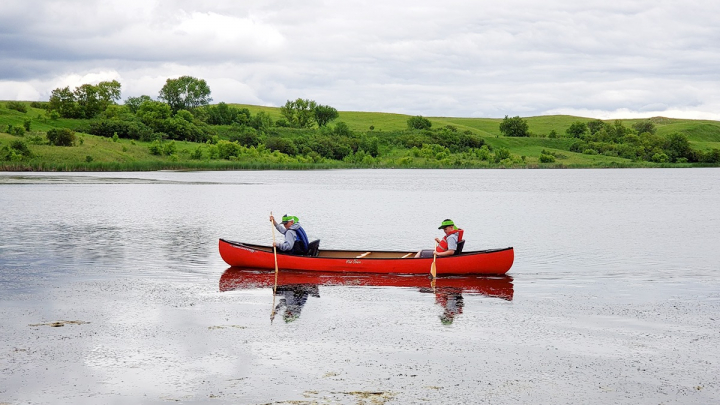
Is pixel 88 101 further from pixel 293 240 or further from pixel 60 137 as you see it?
pixel 293 240

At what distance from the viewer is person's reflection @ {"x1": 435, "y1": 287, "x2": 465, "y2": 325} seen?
61.9 feet

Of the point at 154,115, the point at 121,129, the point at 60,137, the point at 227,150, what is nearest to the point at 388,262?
the point at 60,137

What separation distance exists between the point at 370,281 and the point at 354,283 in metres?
0.63

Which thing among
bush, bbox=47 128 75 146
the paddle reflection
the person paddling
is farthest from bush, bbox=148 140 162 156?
the person paddling

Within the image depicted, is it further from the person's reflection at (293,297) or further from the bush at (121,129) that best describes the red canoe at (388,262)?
the bush at (121,129)

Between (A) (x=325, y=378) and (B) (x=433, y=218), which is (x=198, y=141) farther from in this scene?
(A) (x=325, y=378)

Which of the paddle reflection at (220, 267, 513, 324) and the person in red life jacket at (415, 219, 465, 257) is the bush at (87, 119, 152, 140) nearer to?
the paddle reflection at (220, 267, 513, 324)

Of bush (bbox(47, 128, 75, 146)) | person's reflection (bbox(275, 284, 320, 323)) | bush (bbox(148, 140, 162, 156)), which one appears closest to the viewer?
person's reflection (bbox(275, 284, 320, 323))

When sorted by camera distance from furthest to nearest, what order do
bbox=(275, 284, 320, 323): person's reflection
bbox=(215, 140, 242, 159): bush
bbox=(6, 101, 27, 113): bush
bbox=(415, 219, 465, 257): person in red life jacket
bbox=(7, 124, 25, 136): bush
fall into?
bbox=(6, 101, 27, 113): bush
bbox=(215, 140, 242, 159): bush
bbox=(7, 124, 25, 136): bush
bbox=(415, 219, 465, 257): person in red life jacket
bbox=(275, 284, 320, 323): person's reflection

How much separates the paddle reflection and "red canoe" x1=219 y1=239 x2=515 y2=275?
231 millimetres

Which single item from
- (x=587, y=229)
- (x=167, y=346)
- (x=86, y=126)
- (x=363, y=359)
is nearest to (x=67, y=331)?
(x=167, y=346)

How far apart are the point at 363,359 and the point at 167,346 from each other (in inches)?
153

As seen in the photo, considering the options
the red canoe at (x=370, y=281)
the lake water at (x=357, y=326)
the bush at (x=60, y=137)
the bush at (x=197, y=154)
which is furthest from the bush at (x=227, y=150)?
the red canoe at (x=370, y=281)

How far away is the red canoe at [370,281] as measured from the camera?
77.2 ft
